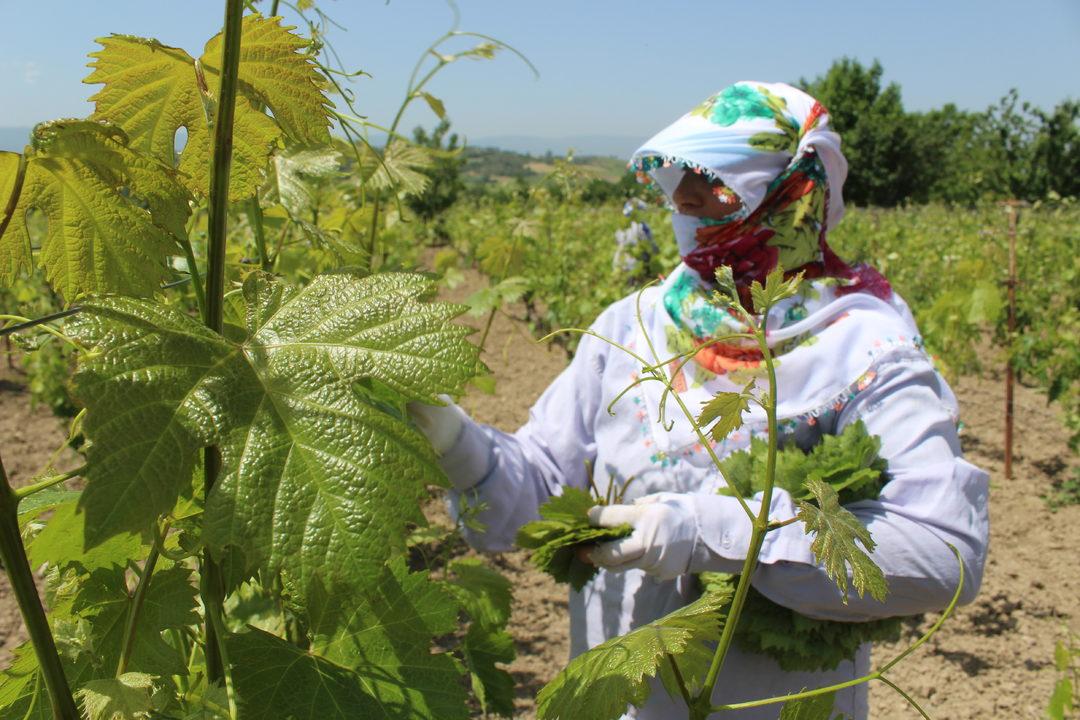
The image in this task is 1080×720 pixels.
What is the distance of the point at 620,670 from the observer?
709 mm

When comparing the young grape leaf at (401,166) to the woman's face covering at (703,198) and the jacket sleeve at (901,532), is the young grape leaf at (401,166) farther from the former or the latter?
the jacket sleeve at (901,532)

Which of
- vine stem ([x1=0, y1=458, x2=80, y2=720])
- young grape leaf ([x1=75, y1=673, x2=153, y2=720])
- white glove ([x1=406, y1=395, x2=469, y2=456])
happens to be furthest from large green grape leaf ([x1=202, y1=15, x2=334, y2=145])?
white glove ([x1=406, y1=395, x2=469, y2=456])

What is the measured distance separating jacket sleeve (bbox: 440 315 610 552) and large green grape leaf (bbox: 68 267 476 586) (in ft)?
3.92

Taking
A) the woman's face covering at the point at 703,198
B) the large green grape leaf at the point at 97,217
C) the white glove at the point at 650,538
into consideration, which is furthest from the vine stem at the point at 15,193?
the woman's face covering at the point at 703,198

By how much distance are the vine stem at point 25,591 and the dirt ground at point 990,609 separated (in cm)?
181

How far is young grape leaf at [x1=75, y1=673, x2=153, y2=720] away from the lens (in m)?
0.58

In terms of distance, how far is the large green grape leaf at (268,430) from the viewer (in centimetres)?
50

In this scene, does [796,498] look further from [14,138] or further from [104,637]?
[14,138]

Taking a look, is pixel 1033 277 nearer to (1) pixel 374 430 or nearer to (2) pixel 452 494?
(2) pixel 452 494

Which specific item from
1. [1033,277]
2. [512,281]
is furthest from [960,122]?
[512,281]

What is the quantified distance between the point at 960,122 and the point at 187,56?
197 feet

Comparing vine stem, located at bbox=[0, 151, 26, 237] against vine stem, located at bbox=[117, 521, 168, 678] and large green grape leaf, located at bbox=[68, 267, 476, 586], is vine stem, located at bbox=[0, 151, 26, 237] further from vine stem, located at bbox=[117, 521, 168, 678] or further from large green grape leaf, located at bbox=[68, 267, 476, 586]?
vine stem, located at bbox=[117, 521, 168, 678]

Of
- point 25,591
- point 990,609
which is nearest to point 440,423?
point 25,591

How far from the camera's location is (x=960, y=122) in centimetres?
5206
